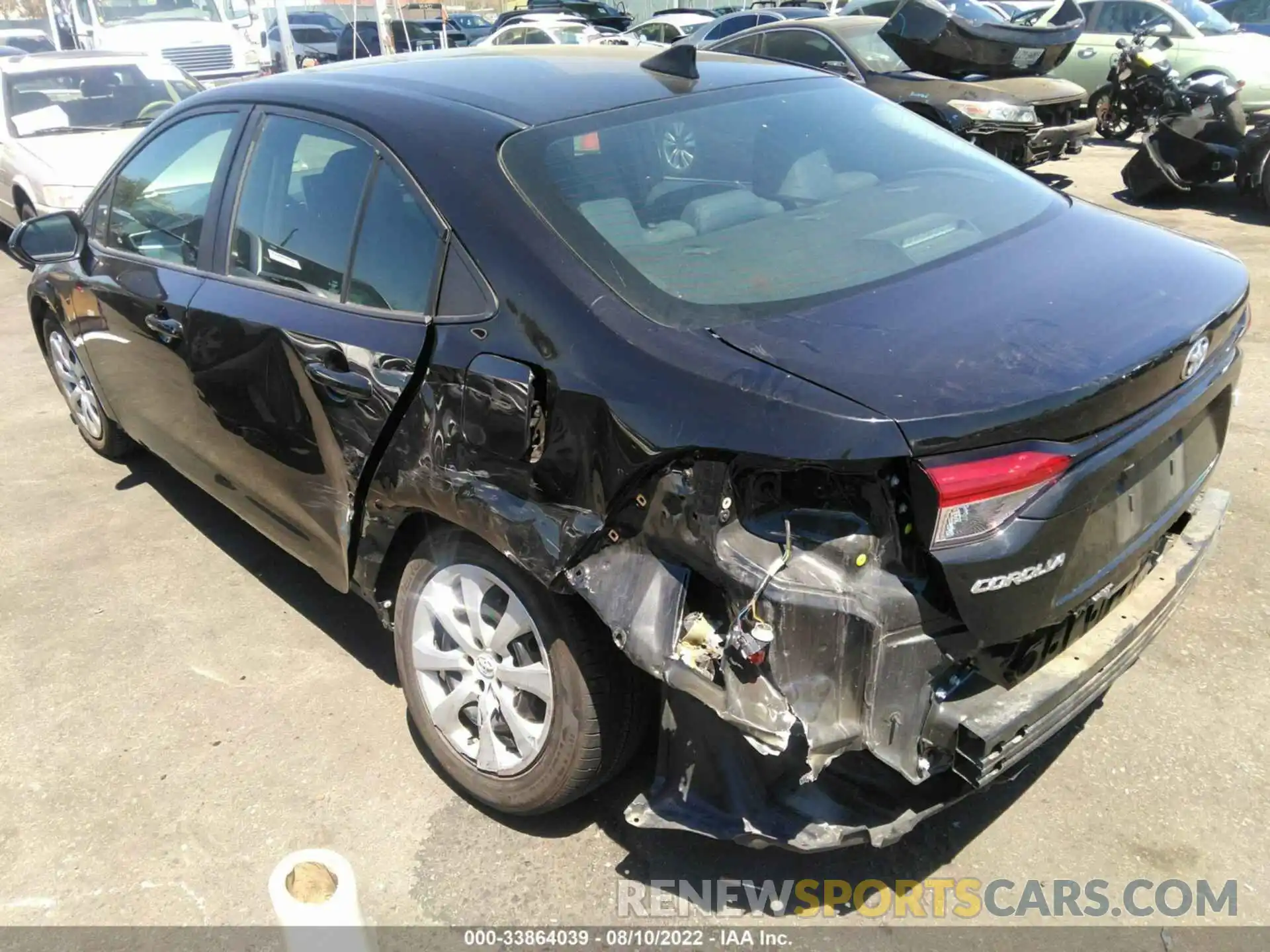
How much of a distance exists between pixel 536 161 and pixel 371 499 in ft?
3.22

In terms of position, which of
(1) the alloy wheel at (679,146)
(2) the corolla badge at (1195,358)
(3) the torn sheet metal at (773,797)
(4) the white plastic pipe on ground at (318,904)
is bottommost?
(3) the torn sheet metal at (773,797)

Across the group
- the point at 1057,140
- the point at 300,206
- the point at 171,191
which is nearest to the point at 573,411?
the point at 300,206

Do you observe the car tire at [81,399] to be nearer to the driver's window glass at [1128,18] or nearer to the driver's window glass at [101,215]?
the driver's window glass at [101,215]

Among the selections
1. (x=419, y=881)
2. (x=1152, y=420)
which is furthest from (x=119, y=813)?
(x=1152, y=420)

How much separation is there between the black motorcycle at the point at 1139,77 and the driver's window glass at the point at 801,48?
3.22 m

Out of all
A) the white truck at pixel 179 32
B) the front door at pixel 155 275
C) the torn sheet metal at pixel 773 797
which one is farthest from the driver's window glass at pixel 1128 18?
the torn sheet metal at pixel 773 797

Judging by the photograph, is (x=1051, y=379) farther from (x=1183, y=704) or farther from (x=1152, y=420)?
(x=1183, y=704)

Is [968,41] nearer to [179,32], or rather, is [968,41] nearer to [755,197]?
[755,197]

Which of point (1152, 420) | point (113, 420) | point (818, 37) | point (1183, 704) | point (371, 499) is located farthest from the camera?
point (818, 37)

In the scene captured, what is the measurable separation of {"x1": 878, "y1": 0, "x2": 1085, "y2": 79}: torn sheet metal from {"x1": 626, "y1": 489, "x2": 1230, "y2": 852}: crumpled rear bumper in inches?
294

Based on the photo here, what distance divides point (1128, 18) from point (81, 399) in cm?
1398

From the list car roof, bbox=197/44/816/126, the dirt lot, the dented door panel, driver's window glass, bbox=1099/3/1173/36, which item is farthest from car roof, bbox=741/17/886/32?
the dented door panel

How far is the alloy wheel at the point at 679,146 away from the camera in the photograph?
263 cm

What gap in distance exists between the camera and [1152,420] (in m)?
2.08
